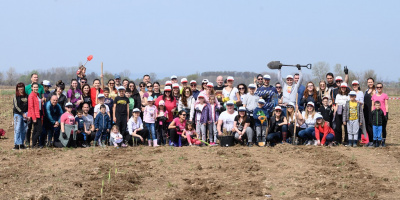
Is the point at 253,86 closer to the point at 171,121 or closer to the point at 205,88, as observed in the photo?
the point at 205,88

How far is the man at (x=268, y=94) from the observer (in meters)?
14.0

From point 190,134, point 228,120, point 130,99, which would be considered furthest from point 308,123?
point 130,99

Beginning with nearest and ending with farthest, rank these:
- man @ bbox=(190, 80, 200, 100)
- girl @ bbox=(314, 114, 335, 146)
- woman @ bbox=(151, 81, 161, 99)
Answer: girl @ bbox=(314, 114, 335, 146) → man @ bbox=(190, 80, 200, 100) → woman @ bbox=(151, 81, 161, 99)

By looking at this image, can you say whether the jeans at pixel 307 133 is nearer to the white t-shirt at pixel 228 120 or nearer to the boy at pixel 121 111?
the white t-shirt at pixel 228 120

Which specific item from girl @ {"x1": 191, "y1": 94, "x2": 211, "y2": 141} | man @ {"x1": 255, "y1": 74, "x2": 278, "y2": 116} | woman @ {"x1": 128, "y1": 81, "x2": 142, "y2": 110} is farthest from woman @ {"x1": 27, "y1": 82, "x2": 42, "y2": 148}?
man @ {"x1": 255, "y1": 74, "x2": 278, "y2": 116}

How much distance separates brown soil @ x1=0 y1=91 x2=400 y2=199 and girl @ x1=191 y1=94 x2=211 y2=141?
2.95 ft

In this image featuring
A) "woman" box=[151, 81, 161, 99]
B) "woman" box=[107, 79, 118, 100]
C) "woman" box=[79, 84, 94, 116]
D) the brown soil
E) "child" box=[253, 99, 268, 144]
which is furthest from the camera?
"woman" box=[151, 81, 161, 99]

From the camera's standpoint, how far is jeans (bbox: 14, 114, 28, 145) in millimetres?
13398

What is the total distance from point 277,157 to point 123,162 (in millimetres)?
3501

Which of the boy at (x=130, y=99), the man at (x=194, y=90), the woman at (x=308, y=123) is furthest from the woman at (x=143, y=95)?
the woman at (x=308, y=123)

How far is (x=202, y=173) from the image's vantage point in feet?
33.8

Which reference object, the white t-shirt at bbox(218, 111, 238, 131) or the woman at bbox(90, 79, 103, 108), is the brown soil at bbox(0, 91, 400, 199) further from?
the woman at bbox(90, 79, 103, 108)

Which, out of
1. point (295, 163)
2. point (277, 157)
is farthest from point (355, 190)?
point (277, 157)

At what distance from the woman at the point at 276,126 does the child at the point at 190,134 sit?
1.92m
